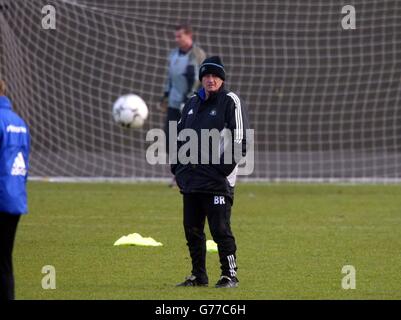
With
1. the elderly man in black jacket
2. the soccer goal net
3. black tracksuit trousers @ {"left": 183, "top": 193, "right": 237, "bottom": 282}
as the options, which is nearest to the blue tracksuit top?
the elderly man in black jacket

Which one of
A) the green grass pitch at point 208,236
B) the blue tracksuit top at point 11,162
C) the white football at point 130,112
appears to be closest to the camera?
the blue tracksuit top at point 11,162

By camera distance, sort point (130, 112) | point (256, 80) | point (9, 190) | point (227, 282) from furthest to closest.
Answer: point (256, 80) < point (130, 112) < point (227, 282) < point (9, 190)

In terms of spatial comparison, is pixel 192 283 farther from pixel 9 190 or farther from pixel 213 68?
pixel 9 190

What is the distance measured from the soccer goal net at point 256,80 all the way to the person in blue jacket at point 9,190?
13430 millimetres

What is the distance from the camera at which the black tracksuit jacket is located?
31.7ft

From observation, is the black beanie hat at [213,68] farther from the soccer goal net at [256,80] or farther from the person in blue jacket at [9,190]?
the soccer goal net at [256,80]

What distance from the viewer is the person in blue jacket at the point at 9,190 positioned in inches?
317

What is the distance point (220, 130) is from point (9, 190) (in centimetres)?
235

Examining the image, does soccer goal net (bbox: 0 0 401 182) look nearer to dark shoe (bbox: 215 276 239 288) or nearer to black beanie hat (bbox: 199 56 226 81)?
black beanie hat (bbox: 199 56 226 81)

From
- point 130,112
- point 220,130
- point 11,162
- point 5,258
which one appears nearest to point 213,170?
point 220,130

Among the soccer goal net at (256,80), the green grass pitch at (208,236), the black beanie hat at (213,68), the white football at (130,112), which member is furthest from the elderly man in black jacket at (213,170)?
the soccer goal net at (256,80)

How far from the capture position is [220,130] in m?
9.74
